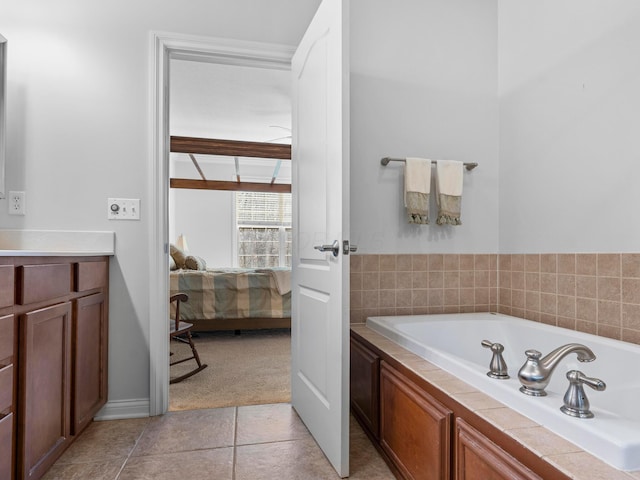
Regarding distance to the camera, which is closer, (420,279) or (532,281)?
(532,281)

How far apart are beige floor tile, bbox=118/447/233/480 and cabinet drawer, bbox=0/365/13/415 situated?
0.56m

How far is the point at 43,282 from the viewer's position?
1.45 m

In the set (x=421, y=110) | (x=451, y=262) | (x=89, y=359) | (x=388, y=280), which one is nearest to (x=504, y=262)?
(x=451, y=262)

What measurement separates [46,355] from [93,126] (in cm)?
121

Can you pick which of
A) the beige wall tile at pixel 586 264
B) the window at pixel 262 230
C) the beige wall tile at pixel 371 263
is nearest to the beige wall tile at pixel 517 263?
the beige wall tile at pixel 586 264

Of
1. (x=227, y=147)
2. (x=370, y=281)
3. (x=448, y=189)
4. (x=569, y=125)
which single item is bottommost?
(x=370, y=281)

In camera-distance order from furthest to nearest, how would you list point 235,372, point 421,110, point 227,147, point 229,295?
point 227,147
point 229,295
point 235,372
point 421,110

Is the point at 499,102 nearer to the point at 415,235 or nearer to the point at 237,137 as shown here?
the point at 415,235

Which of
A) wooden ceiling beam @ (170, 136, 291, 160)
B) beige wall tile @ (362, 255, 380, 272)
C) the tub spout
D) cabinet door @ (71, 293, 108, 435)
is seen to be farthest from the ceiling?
the tub spout

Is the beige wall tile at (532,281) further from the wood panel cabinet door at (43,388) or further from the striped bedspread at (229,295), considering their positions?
the striped bedspread at (229,295)

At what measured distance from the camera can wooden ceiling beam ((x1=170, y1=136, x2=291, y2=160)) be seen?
454cm

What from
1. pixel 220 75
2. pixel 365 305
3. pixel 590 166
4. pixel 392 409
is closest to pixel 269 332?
pixel 365 305

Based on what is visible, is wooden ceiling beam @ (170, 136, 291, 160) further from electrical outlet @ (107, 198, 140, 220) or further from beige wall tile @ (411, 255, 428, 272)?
beige wall tile @ (411, 255, 428, 272)

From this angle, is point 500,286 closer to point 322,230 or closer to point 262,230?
point 322,230
